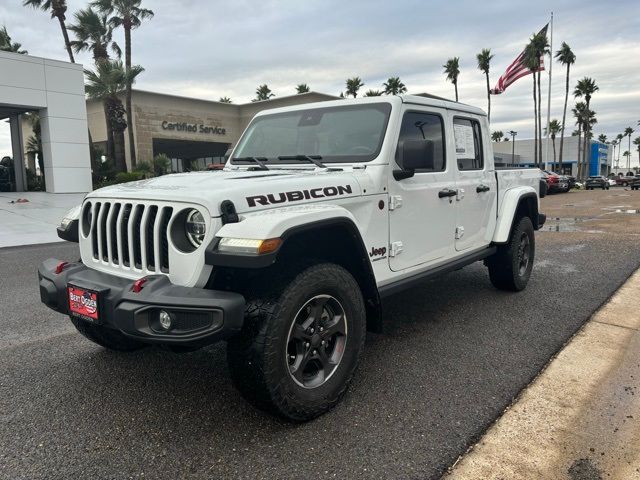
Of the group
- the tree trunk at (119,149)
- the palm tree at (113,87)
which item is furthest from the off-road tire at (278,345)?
the tree trunk at (119,149)

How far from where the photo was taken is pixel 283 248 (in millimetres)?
2777

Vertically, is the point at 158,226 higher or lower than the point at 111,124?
lower

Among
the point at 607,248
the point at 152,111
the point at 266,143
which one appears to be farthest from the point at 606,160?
the point at 266,143

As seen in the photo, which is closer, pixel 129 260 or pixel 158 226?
pixel 158 226

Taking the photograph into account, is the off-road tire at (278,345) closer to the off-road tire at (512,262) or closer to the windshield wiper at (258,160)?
the windshield wiper at (258,160)

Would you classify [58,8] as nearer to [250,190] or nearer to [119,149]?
[119,149]

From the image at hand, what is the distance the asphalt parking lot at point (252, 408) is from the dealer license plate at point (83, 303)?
0.62 metres

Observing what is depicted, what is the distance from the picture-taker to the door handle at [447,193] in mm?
3967

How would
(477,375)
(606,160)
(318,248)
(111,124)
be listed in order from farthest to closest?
1. (606,160)
2. (111,124)
3. (477,375)
4. (318,248)

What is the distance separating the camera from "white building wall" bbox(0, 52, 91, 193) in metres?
20.7

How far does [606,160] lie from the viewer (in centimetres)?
9350

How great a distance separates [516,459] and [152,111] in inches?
1334

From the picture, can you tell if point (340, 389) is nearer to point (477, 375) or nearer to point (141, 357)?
point (477, 375)

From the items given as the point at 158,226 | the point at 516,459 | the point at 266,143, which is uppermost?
the point at 266,143
